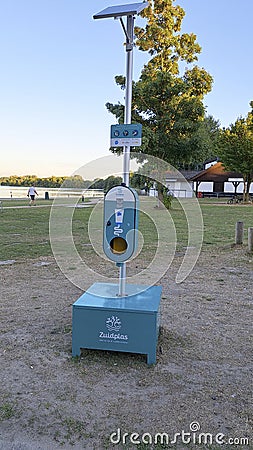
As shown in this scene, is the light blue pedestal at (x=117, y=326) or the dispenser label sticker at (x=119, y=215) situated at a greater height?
the dispenser label sticker at (x=119, y=215)

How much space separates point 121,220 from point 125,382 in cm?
120

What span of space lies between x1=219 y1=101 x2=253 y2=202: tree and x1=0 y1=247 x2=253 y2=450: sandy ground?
29.6 meters

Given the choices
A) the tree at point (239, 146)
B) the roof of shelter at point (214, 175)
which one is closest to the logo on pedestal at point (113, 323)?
the tree at point (239, 146)

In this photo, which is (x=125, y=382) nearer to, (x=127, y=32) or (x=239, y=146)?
(x=127, y=32)

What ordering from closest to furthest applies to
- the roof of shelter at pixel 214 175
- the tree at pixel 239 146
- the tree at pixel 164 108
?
the tree at pixel 164 108 → the tree at pixel 239 146 → the roof of shelter at pixel 214 175

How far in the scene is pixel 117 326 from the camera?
3164 mm

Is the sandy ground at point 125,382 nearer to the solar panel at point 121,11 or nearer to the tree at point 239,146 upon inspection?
the solar panel at point 121,11

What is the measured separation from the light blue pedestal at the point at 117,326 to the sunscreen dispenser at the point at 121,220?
Answer: 43 cm

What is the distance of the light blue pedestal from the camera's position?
3.13 metres

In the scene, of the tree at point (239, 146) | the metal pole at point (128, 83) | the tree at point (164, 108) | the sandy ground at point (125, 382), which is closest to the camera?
the sandy ground at point (125, 382)

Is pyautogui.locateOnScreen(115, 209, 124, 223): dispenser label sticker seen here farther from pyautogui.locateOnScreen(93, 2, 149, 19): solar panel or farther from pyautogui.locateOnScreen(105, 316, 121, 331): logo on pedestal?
pyautogui.locateOnScreen(93, 2, 149, 19): solar panel

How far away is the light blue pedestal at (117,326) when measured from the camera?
3.13 meters

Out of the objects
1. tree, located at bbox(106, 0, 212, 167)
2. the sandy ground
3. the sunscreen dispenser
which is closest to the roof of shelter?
tree, located at bbox(106, 0, 212, 167)

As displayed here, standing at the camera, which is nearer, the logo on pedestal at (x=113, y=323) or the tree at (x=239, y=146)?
the logo on pedestal at (x=113, y=323)
